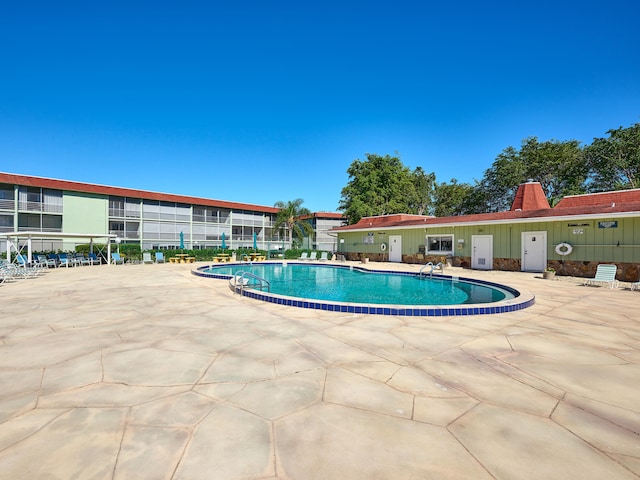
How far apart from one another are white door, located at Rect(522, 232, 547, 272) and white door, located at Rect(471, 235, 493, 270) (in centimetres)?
168

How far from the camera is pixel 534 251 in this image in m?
15.3

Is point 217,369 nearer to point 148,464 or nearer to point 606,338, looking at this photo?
point 148,464

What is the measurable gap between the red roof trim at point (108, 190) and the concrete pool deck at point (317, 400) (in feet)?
89.8

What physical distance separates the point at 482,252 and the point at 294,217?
779 inches

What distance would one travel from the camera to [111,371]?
3453mm

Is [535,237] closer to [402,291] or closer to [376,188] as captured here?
[402,291]

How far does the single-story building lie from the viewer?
1266cm

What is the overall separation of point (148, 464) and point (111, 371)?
75.7 inches

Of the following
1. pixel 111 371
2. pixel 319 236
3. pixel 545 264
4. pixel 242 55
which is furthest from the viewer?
pixel 319 236

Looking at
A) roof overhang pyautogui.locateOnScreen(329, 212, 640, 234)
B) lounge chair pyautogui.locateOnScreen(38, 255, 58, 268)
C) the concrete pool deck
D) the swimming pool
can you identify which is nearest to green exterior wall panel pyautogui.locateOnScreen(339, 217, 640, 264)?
roof overhang pyautogui.locateOnScreen(329, 212, 640, 234)

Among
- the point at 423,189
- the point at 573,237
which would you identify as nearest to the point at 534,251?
the point at 573,237

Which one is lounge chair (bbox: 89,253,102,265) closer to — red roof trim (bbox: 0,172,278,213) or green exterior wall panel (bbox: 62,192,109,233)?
green exterior wall panel (bbox: 62,192,109,233)

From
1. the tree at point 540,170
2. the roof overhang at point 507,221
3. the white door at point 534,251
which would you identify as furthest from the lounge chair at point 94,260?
the tree at point 540,170

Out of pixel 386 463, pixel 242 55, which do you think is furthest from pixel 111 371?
pixel 242 55
